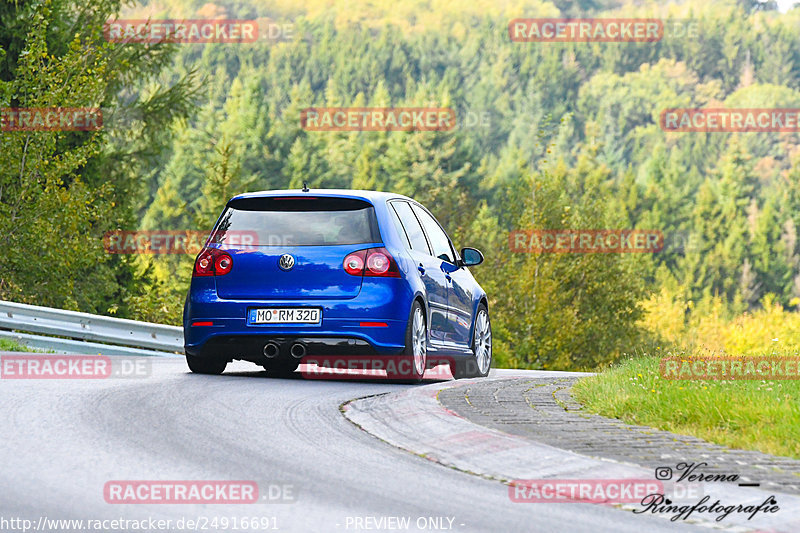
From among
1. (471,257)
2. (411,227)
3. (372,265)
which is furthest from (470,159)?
(372,265)

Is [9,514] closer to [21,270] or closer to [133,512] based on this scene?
[133,512]

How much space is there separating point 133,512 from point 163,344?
35.7 ft

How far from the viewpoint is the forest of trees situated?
21234 millimetres

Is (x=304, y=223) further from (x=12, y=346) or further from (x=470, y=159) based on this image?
(x=470, y=159)

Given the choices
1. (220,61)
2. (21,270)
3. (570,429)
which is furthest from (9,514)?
(220,61)

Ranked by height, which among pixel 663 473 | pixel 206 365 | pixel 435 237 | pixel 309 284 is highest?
pixel 435 237

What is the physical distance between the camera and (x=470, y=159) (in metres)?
92.6

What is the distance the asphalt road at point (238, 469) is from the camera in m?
5.41

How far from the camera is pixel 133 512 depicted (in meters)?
5.48

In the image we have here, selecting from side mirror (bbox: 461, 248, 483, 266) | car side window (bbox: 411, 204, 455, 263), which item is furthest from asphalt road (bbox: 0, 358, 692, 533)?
side mirror (bbox: 461, 248, 483, 266)

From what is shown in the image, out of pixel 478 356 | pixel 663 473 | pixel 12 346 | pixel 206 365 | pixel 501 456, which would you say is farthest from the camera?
pixel 12 346

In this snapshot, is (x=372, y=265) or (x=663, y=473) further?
(x=372, y=265)

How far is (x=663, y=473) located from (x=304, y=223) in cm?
555

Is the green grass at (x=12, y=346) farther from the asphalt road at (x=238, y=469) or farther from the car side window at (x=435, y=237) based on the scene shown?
the car side window at (x=435, y=237)
